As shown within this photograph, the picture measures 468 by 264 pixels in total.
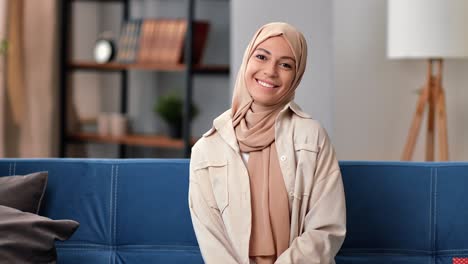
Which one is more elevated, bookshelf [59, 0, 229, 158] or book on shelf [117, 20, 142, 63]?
book on shelf [117, 20, 142, 63]

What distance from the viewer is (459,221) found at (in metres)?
2.68

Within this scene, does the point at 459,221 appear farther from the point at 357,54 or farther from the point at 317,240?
the point at 357,54

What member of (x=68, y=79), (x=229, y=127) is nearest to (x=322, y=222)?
(x=229, y=127)

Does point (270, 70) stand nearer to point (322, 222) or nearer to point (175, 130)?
point (322, 222)

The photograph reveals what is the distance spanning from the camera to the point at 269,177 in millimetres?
2430

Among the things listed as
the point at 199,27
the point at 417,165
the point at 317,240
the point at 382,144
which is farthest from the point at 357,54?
the point at 317,240

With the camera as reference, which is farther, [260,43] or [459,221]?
[459,221]

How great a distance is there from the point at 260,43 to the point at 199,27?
314cm

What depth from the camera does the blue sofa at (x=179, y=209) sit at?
2.69 metres

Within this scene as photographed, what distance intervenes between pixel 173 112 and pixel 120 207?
2887 mm

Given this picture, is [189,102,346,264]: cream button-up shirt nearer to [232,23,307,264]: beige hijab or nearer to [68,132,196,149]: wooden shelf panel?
[232,23,307,264]: beige hijab

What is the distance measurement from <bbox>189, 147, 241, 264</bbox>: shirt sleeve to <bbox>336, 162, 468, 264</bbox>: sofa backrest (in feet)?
1.46

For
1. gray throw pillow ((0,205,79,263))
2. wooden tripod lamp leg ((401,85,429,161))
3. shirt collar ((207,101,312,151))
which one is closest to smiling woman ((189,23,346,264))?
shirt collar ((207,101,312,151))

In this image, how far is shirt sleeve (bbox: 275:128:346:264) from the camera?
7.70ft
